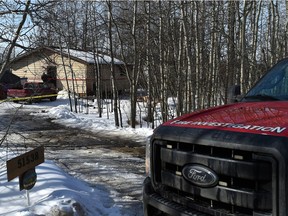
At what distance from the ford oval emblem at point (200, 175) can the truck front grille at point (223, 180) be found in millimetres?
29

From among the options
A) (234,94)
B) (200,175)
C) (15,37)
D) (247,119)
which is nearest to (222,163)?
(200,175)

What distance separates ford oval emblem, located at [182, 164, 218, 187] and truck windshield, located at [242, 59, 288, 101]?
4.62 feet

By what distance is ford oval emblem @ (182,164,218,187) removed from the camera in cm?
277

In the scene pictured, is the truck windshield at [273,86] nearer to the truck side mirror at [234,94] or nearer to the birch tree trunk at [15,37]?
the truck side mirror at [234,94]

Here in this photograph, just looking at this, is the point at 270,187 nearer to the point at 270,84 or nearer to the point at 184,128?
the point at 184,128

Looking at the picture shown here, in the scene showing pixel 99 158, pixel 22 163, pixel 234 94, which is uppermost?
pixel 234 94

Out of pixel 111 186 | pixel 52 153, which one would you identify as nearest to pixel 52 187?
pixel 111 186

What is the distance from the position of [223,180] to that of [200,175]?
0.66 feet

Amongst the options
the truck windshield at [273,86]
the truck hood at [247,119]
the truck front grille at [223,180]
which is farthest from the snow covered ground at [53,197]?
the truck windshield at [273,86]

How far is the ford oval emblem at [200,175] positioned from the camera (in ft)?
9.09

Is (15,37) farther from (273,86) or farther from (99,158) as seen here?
(99,158)

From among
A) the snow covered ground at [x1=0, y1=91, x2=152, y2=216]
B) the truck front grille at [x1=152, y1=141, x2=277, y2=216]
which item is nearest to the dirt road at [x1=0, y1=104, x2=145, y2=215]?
the snow covered ground at [x1=0, y1=91, x2=152, y2=216]

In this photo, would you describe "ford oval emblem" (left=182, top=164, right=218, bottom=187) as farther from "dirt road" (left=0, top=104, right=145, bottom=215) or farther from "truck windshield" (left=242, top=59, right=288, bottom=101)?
"dirt road" (left=0, top=104, right=145, bottom=215)

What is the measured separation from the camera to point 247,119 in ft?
9.86
